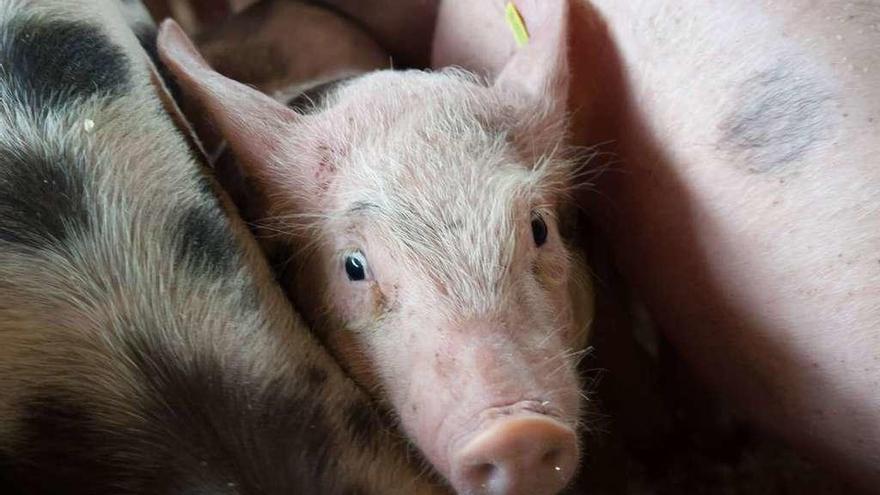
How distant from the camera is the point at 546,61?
4.23 feet

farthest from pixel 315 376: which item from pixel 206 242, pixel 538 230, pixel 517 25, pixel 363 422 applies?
pixel 517 25

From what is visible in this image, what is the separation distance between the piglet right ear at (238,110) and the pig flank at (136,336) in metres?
0.11

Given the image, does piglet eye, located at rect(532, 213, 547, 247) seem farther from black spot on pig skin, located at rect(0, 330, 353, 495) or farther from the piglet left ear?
black spot on pig skin, located at rect(0, 330, 353, 495)

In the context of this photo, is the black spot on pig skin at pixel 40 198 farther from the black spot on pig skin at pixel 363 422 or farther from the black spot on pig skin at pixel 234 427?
the black spot on pig skin at pixel 363 422

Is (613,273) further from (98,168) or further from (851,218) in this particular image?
(98,168)

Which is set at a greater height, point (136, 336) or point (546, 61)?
point (546, 61)

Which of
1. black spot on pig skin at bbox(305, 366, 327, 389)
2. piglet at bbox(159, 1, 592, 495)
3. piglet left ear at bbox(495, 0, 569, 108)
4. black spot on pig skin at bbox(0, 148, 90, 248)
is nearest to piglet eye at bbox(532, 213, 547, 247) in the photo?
piglet at bbox(159, 1, 592, 495)

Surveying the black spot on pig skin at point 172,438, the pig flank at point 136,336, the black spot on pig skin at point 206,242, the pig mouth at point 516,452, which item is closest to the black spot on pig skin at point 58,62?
the pig flank at point 136,336

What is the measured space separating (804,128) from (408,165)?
0.43m

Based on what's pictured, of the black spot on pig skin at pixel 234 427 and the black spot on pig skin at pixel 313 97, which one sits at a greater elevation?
the black spot on pig skin at pixel 313 97

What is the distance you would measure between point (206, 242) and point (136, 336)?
→ 5.0 inches

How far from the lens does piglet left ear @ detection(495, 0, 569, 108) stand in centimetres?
128

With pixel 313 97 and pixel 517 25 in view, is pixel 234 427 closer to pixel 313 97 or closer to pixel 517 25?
pixel 313 97

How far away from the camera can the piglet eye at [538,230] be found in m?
1.17
